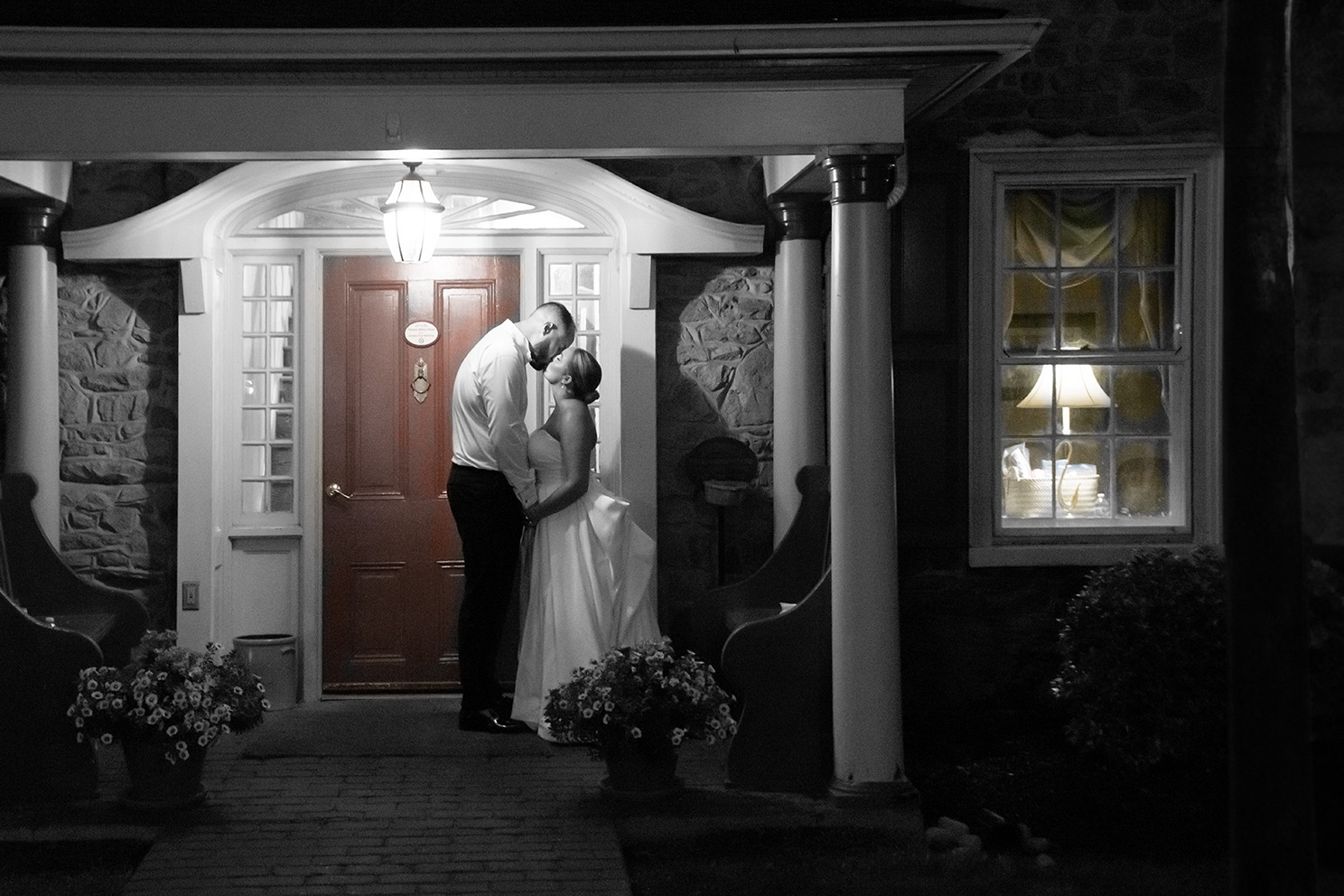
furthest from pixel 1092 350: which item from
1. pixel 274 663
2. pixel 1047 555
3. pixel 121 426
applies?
pixel 121 426

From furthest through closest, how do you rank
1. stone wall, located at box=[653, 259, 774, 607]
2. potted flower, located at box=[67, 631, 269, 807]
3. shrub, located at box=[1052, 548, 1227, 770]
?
stone wall, located at box=[653, 259, 774, 607], shrub, located at box=[1052, 548, 1227, 770], potted flower, located at box=[67, 631, 269, 807]

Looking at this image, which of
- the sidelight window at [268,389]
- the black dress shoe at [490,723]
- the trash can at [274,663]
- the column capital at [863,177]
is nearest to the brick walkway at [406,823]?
the black dress shoe at [490,723]

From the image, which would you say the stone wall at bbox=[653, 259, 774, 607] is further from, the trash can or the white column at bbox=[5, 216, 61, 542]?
the white column at bbox=[5, 216, 61, 542]

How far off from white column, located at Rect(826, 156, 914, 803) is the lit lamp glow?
2.12 meters

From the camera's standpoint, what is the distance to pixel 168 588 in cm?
789

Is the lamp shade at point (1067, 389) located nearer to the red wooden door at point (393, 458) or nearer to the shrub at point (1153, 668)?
the shrub at point (1153, 668)

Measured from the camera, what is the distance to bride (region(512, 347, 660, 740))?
726 centimetres

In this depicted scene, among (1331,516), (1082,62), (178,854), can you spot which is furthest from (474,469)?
(1331,516)

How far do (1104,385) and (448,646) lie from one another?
3990 millimetres

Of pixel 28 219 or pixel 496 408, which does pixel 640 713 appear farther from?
pixel 28 219

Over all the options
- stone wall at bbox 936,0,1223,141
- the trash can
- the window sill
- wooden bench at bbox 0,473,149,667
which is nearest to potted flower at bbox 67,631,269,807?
wooden bench at bbox 0,473,149,667

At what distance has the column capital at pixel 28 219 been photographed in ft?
24.6

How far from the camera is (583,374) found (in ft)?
24.0

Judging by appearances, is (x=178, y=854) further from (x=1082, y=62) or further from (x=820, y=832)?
(x=1082, y=62)
